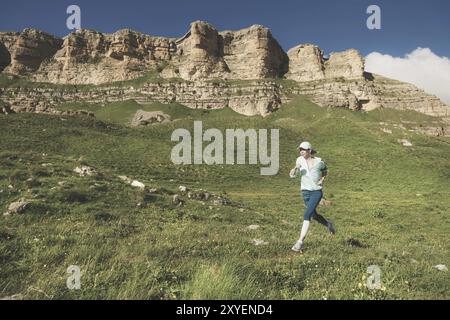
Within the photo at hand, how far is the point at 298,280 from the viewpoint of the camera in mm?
6293

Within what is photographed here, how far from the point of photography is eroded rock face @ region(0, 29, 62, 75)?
5433 inches

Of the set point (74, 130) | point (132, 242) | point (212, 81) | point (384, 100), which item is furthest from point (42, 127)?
point (384, 100)

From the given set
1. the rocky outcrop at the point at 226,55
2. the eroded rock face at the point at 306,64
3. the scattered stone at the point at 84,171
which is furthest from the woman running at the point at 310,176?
the eroded rock face at the point at 306,64

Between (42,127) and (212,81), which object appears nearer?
(42,127)

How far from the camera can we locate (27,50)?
140 m

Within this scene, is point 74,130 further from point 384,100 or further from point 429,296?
point 384,100

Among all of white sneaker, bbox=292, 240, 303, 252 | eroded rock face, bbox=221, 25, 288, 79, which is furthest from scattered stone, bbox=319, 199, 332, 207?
eroded rock face, bbox=221, 25, 288, 79

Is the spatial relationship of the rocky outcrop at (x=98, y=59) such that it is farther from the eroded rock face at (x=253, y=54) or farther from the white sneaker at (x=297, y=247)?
the white sneaker at (x=297, y=247)

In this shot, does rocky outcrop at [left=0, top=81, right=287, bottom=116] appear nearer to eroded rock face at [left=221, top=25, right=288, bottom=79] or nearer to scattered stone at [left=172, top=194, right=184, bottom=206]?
eroded rock face at [left=221, top=25, right=288, bottom=79]

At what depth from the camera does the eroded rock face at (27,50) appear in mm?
138000

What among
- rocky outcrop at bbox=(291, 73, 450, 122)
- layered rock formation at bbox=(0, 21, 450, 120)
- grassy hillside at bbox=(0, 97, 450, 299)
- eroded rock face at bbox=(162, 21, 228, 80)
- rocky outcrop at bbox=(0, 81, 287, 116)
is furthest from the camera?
eroded rock face at bbox=(162, 21, 228, 80)

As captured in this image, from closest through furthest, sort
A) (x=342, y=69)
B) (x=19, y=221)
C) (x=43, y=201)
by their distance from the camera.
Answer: (x=19, y=221), (x=43, y=201), (x=342, y=69)

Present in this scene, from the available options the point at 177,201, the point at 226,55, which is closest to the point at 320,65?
the point at 226,55

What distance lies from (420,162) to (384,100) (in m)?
86.9
